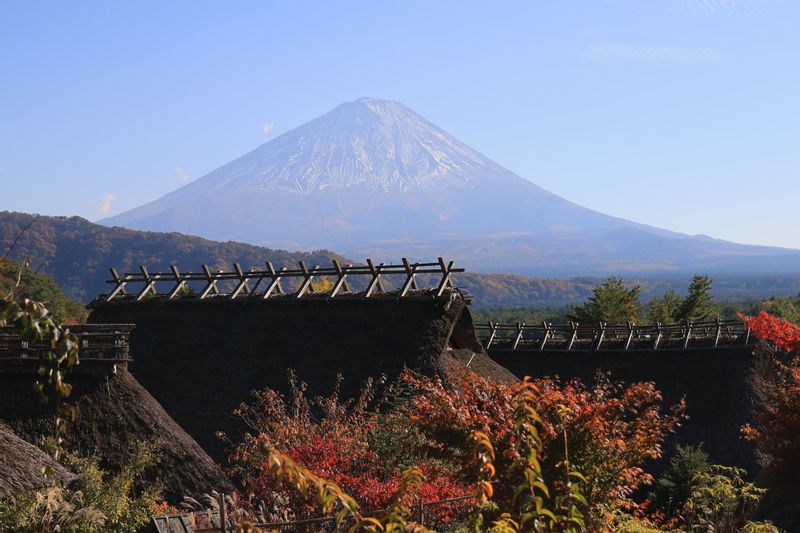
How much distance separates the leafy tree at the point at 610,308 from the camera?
44.9 m

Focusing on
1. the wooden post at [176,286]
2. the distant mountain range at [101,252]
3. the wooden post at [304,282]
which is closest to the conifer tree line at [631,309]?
the wooden post at [304,282]

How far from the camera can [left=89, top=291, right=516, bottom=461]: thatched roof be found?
66.7ft

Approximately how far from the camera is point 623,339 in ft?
95.5

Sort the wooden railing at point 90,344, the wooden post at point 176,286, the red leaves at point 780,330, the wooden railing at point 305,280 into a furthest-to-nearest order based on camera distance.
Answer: the wooden post at point 176,286 → the wooden railing at point 305,280 → the red leaves at point 780,330 → the wooden railing at point 90,344

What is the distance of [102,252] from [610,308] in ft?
324

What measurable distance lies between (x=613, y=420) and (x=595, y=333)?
1789 centimetres

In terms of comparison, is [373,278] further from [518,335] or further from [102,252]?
[102,252]

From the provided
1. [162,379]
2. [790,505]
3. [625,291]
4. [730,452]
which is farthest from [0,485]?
[625,291]

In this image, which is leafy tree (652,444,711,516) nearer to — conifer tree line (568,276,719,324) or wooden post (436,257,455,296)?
wooden post (436,257,455,296)

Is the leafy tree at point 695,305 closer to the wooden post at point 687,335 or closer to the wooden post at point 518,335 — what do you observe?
the wooden post at point 687,335

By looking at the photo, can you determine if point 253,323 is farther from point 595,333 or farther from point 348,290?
point 595,333

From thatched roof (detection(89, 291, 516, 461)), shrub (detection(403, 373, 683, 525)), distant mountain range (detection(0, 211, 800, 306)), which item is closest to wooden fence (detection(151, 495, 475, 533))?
shrub (detection(403, 373, 683, 525))

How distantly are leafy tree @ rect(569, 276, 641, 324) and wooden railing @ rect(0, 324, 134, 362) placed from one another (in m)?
29.5

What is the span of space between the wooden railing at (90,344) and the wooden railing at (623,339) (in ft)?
44.8
